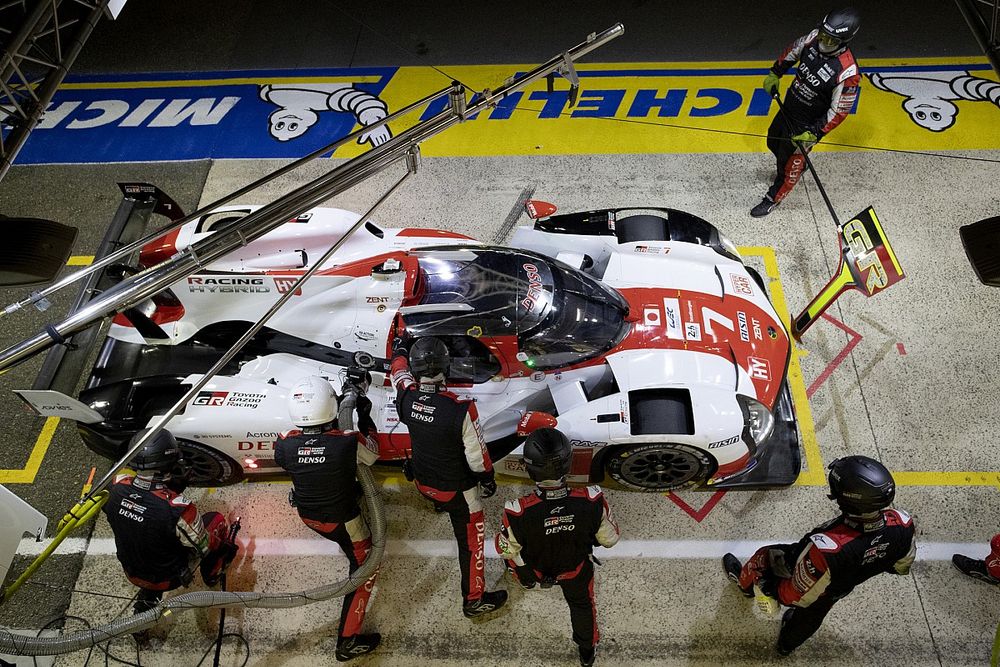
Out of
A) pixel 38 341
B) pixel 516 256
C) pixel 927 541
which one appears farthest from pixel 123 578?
pixel 927 541

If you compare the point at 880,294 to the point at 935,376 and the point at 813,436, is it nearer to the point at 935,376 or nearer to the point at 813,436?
the point at 935,376

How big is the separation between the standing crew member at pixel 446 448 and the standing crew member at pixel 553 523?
488 millimetres

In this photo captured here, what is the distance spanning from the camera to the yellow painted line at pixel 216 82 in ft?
28.2

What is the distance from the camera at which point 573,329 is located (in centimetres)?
486

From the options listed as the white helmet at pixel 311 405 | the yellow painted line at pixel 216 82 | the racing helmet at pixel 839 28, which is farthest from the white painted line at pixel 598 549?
the yellow painted line at pixel 216 82

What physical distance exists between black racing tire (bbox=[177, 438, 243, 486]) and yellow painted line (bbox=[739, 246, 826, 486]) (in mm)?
4103

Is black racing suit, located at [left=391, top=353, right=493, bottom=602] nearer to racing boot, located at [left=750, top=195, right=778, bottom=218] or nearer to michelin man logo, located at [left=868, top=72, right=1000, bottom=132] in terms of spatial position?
racing boot, located at [left=750, top=195, right=778, bottom=218]

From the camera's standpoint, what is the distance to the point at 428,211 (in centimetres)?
707

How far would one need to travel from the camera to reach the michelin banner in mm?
7637

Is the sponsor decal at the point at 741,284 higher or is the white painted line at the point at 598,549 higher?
the sponsor decal at the point at 741,284

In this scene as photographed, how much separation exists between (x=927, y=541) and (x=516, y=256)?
3518 mm

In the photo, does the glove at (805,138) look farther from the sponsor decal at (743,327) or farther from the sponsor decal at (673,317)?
the sponsor decal at (673,317)

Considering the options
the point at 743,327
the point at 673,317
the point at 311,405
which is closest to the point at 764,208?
the point at 743,327

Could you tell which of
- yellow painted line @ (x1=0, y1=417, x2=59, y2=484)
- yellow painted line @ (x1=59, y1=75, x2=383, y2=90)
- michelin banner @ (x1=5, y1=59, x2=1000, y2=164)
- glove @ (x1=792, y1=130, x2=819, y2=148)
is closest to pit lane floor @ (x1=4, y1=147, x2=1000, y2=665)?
yellow painted line @ (x1=0, y1=417, x2=59, y2=484)
